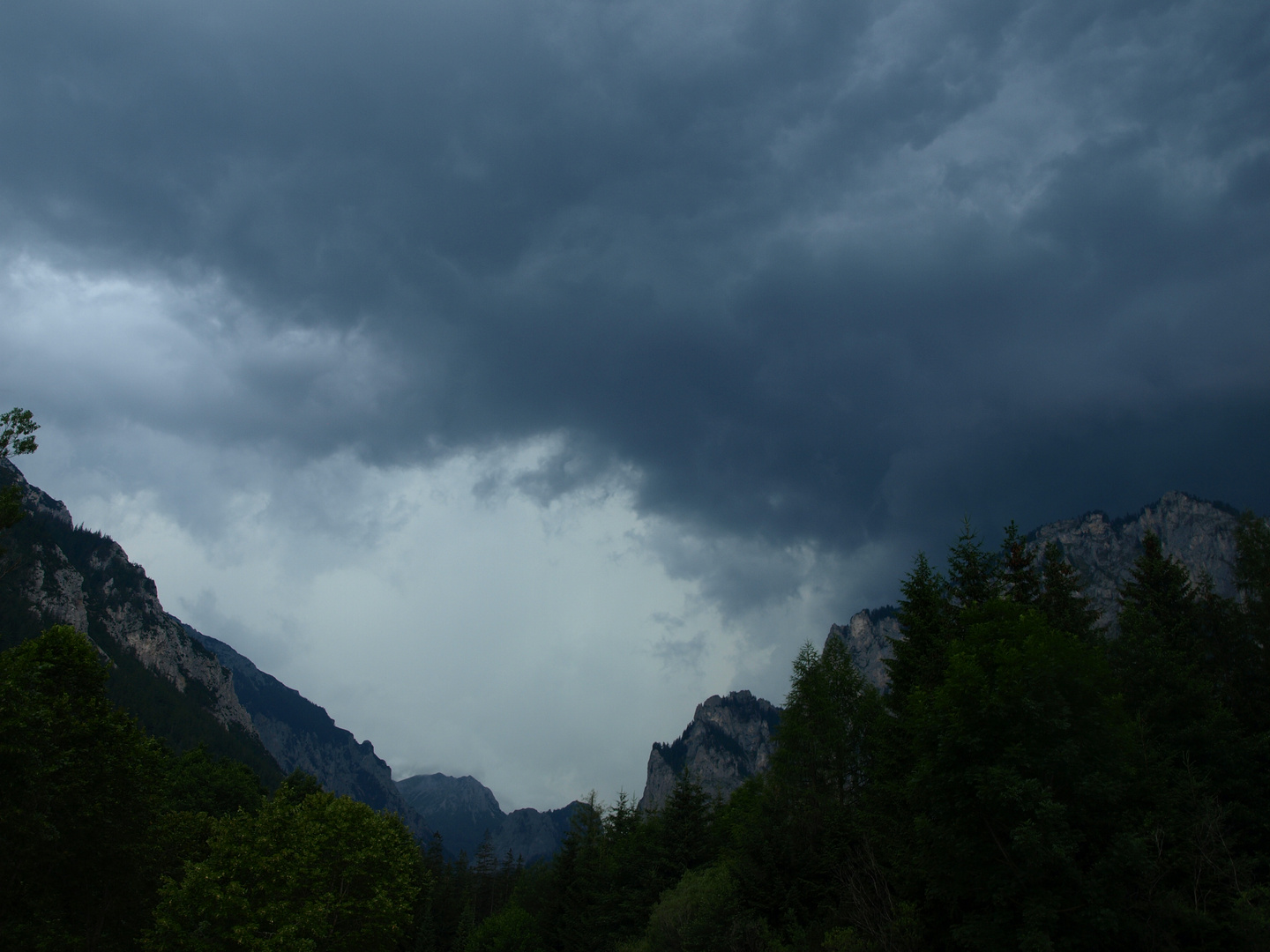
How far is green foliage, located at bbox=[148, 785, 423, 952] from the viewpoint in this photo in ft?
106

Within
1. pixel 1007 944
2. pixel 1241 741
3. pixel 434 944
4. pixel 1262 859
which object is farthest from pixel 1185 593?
pixel 434 944

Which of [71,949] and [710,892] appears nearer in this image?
[71,949]

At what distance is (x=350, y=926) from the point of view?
39.9 meters

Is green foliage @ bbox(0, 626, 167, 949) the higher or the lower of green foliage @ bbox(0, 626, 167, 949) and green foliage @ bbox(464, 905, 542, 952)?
the higher

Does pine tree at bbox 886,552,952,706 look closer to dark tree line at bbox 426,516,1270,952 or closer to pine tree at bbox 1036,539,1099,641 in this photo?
dark tree line at bbox 426,516,1270,952

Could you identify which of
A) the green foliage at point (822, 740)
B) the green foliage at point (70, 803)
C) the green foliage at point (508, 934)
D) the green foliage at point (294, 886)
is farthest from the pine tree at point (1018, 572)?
the green foliage at point (508, 934)

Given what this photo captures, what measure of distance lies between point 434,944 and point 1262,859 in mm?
81068

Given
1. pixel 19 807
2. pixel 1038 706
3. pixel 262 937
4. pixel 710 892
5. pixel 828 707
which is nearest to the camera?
pixel 19 807

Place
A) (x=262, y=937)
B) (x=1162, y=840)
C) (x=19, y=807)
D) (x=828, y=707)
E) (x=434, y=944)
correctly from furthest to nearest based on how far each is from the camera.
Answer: (x=434, y=944)
(x=828, y=707)
(x=262, y=937)
(x=1162, y=840)
(x=19, y=807)

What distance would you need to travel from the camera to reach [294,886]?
1384 inches

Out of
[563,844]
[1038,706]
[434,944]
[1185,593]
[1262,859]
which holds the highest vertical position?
[1185,593]

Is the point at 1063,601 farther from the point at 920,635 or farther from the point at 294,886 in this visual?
the point at 294,886

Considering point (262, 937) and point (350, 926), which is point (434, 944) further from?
point (262, 937)

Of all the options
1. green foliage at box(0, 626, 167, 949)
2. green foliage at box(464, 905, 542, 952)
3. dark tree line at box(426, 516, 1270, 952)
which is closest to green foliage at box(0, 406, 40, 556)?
green foliage at box(0, 626, 167, 949)
